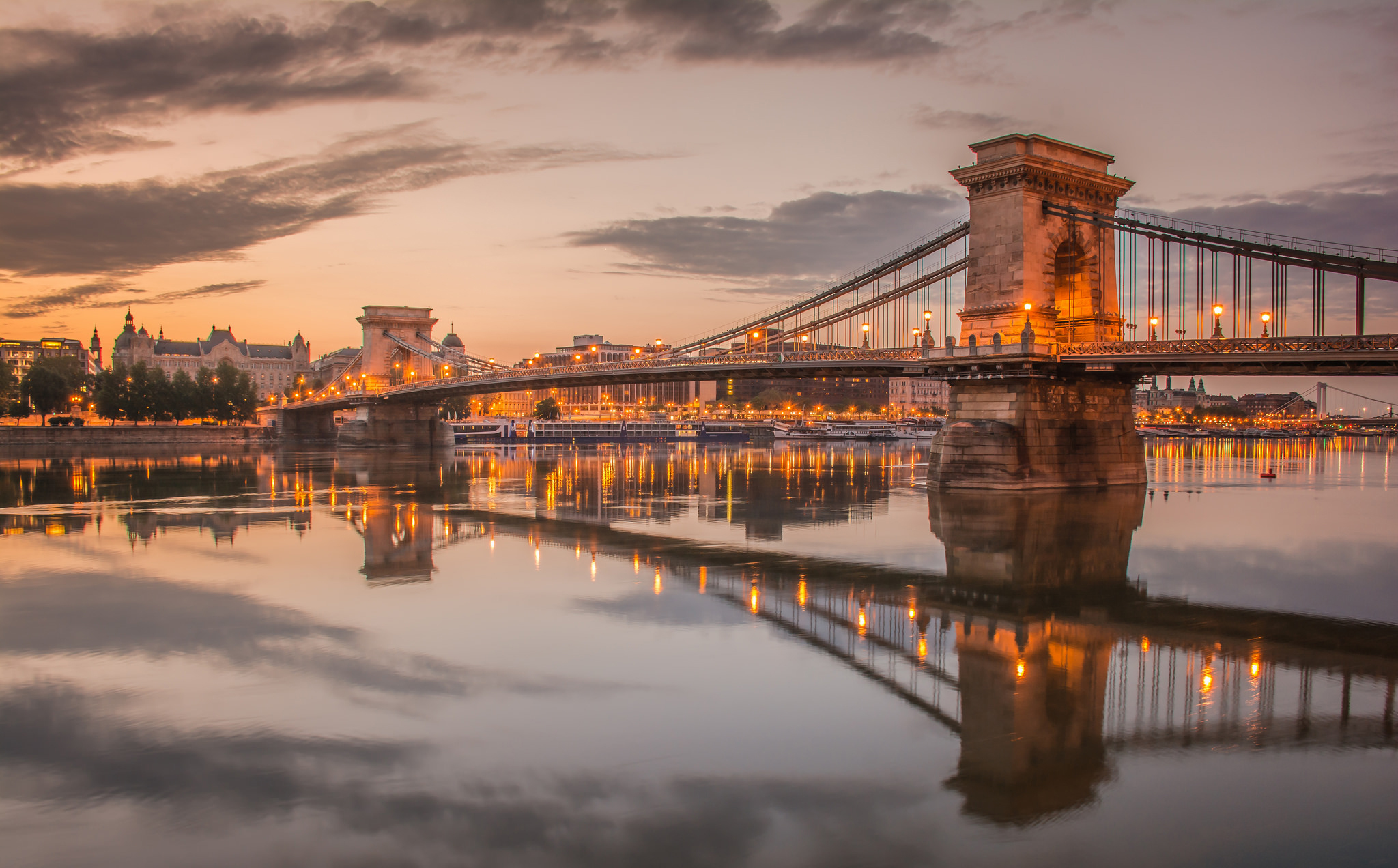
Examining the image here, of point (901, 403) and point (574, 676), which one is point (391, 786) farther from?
point (901, 403)

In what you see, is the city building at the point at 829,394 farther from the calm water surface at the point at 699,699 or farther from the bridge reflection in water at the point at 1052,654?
the bridge reflection in water at the point at 1052,654

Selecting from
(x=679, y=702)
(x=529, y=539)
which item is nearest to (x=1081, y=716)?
(x=679, y=702)

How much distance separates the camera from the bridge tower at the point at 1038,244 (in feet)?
105

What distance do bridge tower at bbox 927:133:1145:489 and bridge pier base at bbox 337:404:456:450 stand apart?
181 feet

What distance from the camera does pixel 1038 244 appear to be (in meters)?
32.3

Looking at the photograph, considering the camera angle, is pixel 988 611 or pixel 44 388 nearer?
pixel 988 611

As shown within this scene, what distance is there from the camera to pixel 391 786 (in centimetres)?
779

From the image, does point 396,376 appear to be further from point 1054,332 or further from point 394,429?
point 1054,332

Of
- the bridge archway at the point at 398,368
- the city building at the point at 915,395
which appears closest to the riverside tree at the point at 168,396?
the bridge archway at the point at 398,368

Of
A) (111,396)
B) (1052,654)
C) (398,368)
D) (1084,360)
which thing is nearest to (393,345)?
(398,368)

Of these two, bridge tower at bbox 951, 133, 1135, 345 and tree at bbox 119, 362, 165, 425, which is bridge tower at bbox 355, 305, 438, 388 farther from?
bridge tower at bbox 951, 133, 1135, 345

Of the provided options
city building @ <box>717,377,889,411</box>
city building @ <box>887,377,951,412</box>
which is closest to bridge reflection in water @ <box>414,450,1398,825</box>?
city building @ <box>717,377,889,411</box>

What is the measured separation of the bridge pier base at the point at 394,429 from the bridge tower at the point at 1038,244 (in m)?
55.8

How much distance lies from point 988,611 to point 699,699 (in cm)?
638
